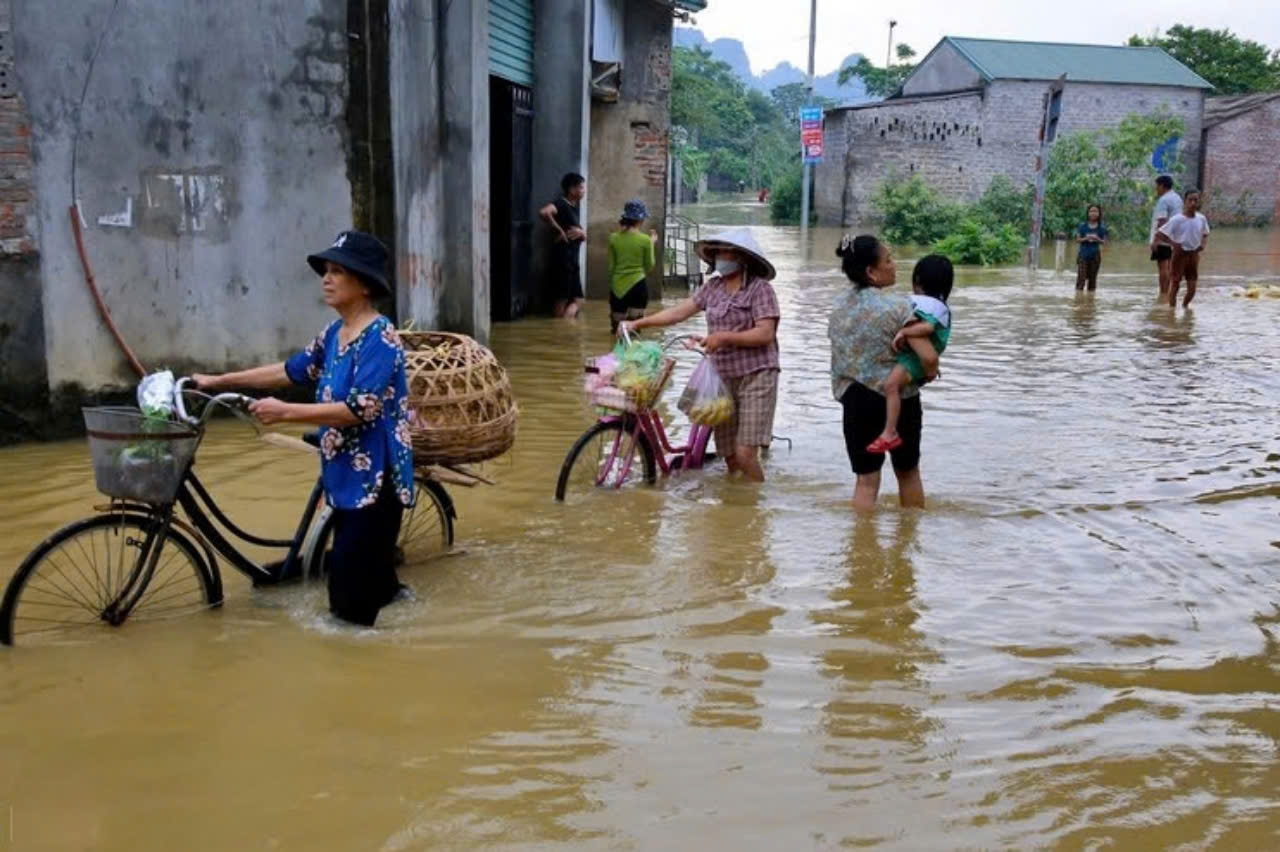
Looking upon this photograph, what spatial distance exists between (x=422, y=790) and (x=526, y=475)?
3.93m

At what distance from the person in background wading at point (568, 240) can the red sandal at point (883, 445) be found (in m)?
8.33

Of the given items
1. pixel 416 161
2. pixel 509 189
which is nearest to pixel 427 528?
pixel 416 161

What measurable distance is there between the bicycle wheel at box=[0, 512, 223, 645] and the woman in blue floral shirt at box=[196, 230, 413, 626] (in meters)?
0.57

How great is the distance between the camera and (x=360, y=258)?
162 inches

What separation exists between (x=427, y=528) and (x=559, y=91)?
10.4 meters

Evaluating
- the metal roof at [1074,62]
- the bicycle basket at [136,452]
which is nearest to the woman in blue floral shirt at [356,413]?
the bicycle basket at [136,452]

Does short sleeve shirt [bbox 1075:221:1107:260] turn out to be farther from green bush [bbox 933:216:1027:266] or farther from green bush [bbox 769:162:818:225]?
green bush [bbox 769:162:818:225]

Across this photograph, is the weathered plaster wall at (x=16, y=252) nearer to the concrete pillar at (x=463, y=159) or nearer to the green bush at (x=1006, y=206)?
the concrete pillar at (x=463, y=159)

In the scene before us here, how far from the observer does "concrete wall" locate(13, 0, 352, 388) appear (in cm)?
745

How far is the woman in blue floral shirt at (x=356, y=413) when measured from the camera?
13.5ft

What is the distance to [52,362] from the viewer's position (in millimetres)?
7539

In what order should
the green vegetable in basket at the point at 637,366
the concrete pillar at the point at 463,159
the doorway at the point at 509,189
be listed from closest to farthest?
1. the green vegetable in basket at the point at 637,366
2. the concrete pillar at the point at 463,159
3. the doorway at the point at 509,189

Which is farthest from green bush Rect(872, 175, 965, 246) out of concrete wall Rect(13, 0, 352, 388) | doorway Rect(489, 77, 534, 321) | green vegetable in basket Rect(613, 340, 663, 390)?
green vegetable in basket Rect(613, 340, 663, 390)

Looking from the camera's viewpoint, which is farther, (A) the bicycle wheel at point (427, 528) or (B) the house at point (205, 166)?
(B) the house at point (205, 166)
